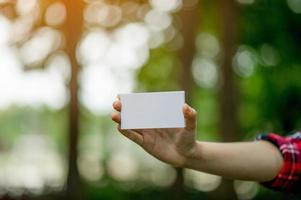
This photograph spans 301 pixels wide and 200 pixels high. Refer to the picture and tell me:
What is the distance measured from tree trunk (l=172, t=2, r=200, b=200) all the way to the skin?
3802mm

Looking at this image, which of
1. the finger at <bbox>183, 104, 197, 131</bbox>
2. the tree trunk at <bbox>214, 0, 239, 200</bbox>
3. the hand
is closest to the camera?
the finger at <bbox>183, 104, 197, 131</bbox>

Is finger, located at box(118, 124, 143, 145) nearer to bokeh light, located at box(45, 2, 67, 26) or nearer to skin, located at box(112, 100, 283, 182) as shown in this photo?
skin, located at box(112, 100, 283, 182)

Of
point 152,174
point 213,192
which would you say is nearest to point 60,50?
point 152,174

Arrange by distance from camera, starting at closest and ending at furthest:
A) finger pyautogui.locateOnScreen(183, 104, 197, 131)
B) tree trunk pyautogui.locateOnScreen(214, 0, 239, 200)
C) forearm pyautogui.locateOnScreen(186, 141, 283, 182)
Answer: finger pyautogui.locateOnScreen(183, 104, 197, 131) → forearm pyautogui.locateOnScreen(186, 141, 283, 182) → tree trunk pyautogui.locateOnScreen(214, 0, 239, 200)

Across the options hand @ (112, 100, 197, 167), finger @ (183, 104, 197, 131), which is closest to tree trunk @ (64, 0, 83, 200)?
hand @ (112, 100, 197, 167)

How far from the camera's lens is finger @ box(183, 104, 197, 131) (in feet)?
6.10

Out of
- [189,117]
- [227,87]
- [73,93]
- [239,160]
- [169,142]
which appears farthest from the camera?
[73,93]

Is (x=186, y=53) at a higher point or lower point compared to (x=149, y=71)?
higher

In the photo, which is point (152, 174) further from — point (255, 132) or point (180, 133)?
point (180, 133)

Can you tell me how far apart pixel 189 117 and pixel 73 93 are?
4413 mm

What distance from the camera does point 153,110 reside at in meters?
1.89

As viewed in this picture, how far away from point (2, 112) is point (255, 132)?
2.17 metres

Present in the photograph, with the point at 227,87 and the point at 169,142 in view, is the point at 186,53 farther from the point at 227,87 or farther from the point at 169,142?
the point at 169,142

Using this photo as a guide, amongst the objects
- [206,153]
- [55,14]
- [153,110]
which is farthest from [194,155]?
[55,14]
